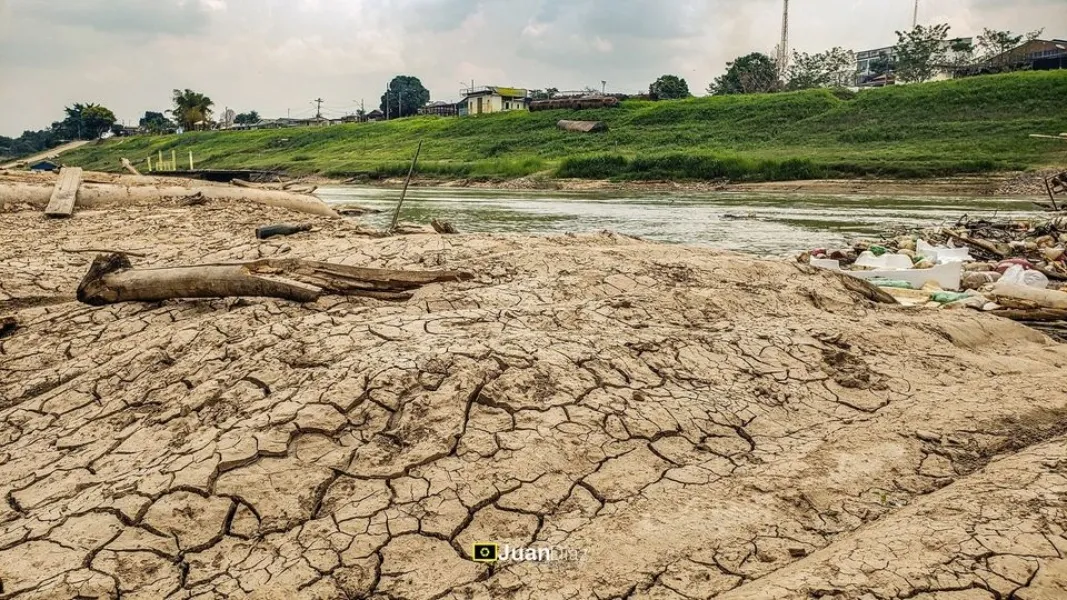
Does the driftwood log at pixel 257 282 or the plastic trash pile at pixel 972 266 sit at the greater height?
the driftwood log at pixel 257 282

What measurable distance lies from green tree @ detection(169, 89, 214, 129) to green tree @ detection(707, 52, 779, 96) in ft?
161

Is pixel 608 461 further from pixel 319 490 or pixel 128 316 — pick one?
pixel 128 316

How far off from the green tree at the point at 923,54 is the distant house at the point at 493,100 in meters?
30.2

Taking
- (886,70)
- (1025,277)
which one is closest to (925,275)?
(1025,277)

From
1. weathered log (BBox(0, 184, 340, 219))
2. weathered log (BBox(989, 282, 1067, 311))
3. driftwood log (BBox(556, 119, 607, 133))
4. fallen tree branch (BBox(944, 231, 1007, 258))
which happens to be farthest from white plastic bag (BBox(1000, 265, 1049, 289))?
driftwood log (BBox(556, 119, 607, 133))

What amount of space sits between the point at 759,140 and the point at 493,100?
33219 millimetres

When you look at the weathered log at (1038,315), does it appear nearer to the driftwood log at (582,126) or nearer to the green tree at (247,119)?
the driftwood log at (582,126)

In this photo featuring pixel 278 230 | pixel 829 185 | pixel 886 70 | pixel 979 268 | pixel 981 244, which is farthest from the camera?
pixel 886 70

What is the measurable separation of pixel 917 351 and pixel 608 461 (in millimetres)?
2273

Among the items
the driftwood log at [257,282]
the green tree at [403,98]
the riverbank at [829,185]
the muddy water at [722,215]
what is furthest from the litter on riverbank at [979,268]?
the green tree at [403,98]

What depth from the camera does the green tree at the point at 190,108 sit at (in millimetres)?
69688

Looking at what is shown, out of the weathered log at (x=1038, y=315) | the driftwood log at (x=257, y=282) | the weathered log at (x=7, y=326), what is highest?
the driftwood log at (x=257, y=282)

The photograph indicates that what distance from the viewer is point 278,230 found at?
238 inches

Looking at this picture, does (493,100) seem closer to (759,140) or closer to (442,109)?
(442,109)
